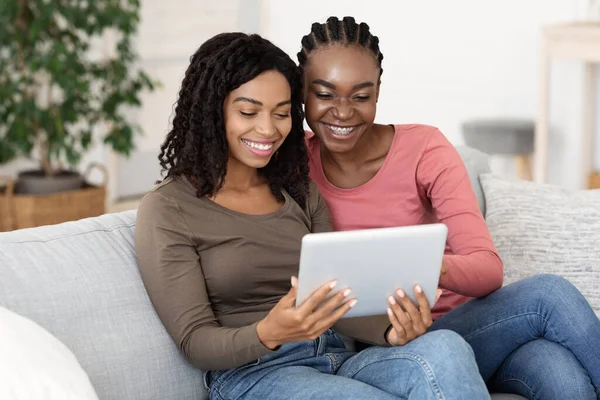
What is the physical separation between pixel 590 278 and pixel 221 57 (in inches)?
39.8

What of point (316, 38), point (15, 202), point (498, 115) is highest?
point (316, 38)

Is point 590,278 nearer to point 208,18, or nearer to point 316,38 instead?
point 316,38

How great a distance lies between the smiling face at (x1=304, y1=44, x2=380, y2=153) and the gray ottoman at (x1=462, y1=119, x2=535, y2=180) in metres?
2.27

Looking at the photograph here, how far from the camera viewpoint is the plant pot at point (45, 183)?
4109mm

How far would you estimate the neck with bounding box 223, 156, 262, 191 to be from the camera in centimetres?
180

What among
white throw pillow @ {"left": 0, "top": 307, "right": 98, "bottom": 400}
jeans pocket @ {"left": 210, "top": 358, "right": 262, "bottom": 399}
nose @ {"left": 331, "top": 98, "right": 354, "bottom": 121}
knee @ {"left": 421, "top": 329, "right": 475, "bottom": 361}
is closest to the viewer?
white throw pillow @ {"left": 0, "top": 307, "right": 98, "bottom": 400}

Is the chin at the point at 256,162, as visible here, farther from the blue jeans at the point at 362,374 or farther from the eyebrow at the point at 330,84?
the blue jeans at the point at 362,374

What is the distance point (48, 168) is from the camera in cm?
416

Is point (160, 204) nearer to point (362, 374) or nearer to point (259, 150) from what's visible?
point (259, 150)

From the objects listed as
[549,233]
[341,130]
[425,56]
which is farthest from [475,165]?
[425,56]

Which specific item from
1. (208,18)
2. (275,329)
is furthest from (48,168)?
(275,329)

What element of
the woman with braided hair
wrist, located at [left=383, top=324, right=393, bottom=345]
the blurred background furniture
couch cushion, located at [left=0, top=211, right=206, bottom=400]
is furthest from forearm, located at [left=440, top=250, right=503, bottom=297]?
the blurred background furniture

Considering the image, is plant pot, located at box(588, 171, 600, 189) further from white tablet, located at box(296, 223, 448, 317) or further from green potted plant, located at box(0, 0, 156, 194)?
white tablet, located at box(296, 223, 448, 317)

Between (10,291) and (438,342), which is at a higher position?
(10,291)
